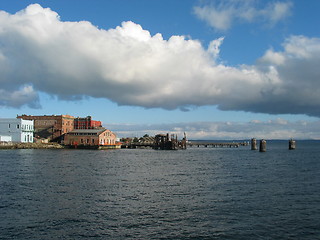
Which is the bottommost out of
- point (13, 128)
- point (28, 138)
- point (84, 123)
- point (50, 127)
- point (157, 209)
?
point (157, 209)

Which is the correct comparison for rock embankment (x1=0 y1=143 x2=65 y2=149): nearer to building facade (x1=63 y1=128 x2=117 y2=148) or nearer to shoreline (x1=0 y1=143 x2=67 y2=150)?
shoreline (x1=0 y1=143 x2=67 y2=150)

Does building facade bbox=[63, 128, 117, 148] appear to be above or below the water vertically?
above

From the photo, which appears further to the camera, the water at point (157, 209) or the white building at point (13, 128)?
the white building at point (13, 128)

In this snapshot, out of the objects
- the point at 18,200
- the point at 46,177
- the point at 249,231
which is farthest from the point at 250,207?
the point at 46,177

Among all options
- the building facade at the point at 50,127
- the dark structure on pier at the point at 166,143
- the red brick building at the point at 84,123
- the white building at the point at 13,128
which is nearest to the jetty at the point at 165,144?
the dark structure on pier at the point at 166,143

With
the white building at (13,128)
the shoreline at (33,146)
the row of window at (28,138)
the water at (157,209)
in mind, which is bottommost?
the water at (157,209)

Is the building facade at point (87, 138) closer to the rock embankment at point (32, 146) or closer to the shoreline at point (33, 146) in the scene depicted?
the shoreline at point (33, 146)

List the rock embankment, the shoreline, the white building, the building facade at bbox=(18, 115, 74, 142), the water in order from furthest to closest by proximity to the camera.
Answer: the building facade at bbox=(18, 115, 74, 142) → the white building → the shoreline → the rock embankment → the water

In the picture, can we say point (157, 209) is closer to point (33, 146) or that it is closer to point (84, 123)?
point (33, 146)

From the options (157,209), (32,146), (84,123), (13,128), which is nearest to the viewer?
(157,209)

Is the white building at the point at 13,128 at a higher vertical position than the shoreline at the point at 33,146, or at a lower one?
higher

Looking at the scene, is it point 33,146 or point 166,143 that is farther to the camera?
point 166,143

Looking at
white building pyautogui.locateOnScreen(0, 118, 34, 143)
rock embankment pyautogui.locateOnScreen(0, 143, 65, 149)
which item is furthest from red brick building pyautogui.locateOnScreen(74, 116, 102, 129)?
white building pyautogui.locateOnScreen(0, 118, 34, 143)

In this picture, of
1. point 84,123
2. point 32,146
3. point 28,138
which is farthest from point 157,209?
point 84,123
